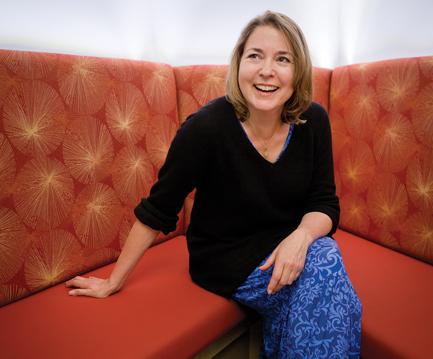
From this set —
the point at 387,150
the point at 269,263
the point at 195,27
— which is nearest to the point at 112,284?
the point at 269,263

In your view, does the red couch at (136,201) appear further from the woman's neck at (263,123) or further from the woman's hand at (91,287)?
the woman's neck at (263,123)

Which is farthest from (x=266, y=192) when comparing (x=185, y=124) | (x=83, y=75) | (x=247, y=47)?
(x=83, y=75)

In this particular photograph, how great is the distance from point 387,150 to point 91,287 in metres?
1.15

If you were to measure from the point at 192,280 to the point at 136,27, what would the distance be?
3.49ft

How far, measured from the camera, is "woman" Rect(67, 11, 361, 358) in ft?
2.83

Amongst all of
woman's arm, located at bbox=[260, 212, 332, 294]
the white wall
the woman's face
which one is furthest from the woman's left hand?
the white wall

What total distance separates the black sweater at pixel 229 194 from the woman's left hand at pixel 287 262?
87 millimetres

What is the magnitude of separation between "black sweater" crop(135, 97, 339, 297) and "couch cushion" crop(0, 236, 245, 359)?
8 centimetres

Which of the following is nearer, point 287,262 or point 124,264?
point 287,262

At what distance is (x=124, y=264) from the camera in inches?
37.2

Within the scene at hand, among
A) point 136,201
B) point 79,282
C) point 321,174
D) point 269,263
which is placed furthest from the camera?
point 136,201

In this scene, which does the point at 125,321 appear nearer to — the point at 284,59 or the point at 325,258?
the point at 325,258

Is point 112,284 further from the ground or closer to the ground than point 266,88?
closer to the ground

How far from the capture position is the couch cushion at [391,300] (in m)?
0.82
